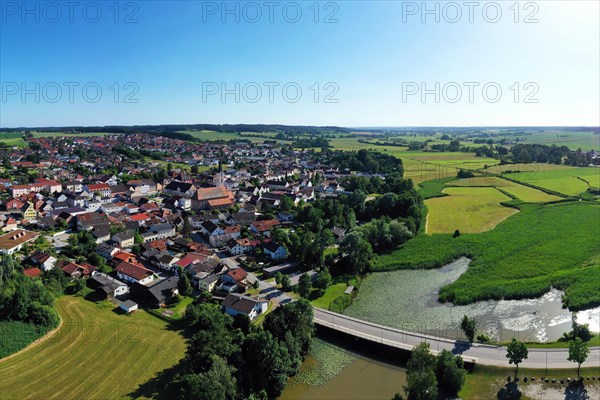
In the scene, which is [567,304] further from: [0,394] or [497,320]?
[0,394]

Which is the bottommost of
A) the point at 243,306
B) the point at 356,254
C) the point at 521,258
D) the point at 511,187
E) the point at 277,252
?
the point at 243,306

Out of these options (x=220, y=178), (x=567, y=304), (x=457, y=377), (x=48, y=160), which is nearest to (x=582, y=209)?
(x=567, y=304)

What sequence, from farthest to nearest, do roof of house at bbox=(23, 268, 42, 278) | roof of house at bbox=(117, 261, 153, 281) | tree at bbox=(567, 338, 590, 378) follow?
roof of house at bbox=(117, 261, 153, 281), roof of house at bbox=(23, 268, 42, 278), tree at bbox=(567, 338, 590, 378)

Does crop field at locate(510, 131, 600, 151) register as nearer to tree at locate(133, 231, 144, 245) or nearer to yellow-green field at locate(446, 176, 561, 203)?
yellow-green field at locate(446, 176, 561, 203)

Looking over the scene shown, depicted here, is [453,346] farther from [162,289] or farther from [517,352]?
[162,289]

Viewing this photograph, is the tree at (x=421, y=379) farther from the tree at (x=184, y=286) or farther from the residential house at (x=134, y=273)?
the residential house at (x=134, y=273)

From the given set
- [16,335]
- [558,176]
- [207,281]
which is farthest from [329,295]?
[558,176]

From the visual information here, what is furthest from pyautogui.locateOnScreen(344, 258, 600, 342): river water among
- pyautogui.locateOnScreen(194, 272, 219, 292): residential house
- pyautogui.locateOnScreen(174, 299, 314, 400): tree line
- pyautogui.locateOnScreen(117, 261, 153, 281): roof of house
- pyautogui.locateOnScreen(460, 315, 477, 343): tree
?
pyautogui.locateOnScreen(117, 261, 153, 281): roof of house
